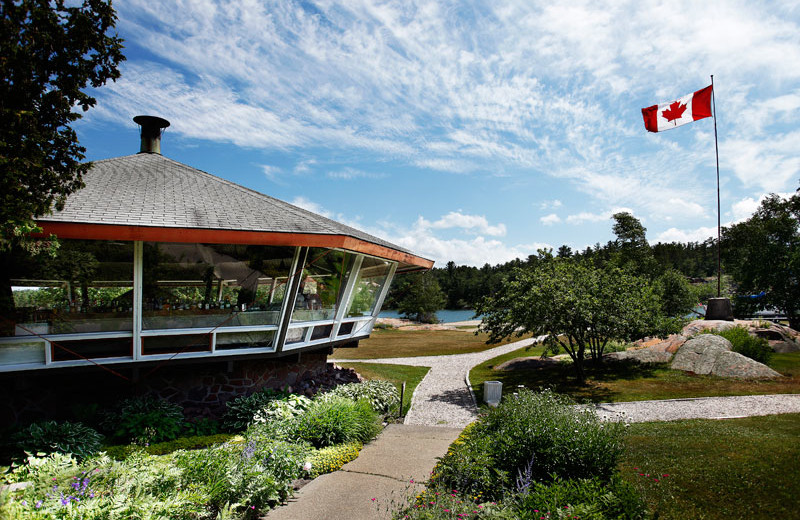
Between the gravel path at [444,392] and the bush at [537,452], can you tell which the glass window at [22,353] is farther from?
the gravel path at [444,392]

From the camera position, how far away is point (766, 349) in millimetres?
16422

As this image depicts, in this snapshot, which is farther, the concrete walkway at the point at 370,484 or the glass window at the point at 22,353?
the glass window at the point at 22,353

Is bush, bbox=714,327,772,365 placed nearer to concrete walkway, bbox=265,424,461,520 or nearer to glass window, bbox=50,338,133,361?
concrete walkway, bbox=265,424,461,520

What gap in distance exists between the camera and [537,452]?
5887 millimetres

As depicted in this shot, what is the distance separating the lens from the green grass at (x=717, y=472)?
512cm

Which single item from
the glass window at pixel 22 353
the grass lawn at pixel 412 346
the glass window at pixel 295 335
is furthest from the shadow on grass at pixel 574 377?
the glass window at pixel 22 353

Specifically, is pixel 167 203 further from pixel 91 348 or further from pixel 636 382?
pixel 636 382

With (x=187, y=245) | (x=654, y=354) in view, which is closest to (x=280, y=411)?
(x=187, y=245)

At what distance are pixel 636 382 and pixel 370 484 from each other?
12614mm

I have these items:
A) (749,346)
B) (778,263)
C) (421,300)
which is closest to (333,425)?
(749,346)

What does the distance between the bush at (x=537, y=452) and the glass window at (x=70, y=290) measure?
6797 millimetres

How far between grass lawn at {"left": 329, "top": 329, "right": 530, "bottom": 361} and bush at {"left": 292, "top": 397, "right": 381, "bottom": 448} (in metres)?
16.8

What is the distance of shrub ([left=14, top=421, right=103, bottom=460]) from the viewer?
24.7 ft

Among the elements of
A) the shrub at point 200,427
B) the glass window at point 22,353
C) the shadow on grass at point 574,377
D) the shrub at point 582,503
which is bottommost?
the shadow on grass at point 574,377
